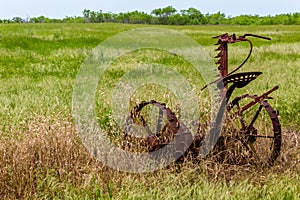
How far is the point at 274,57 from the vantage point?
14859 mm

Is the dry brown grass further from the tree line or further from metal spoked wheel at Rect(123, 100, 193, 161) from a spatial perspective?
the tree line

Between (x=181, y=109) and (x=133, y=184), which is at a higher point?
(x=181, y=109)

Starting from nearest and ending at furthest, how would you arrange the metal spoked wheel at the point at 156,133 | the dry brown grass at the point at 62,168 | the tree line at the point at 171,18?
1. the dry brown grass at the point at 62,168
2. the metal spoked wheel at the point at 156,133
3. the tree line at the point at 171,18

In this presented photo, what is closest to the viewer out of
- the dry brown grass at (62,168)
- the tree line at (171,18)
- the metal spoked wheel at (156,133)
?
the dry brown grass at (62,168)

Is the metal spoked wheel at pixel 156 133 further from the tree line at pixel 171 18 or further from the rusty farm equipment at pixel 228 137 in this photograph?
the tree line at pixel 171 18

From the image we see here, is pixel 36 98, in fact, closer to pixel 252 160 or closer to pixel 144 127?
pixel 144 127

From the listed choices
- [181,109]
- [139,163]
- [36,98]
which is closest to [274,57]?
[36,98]

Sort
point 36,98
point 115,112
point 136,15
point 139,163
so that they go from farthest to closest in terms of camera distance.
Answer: point 136,15 < point 36,98 < point 115,112 < point 139,163

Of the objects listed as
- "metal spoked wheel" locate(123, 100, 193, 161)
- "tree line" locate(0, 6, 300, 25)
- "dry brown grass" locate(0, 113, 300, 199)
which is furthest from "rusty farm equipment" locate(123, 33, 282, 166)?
"tree line" locate(0, 6, 300, 25)

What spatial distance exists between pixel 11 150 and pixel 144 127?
1382mm

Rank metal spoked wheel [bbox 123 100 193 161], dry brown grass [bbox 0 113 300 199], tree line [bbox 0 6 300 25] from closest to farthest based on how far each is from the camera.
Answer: dry brown grass [bbox 0 113 300 199] < metal spoked wheel [bbox 123 100 193 161] < tree line [bbox 0 6 300 25]

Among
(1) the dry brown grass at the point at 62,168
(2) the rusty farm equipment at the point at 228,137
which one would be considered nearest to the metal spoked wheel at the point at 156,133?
(2) the rusty farm equipment at the point at 228,137

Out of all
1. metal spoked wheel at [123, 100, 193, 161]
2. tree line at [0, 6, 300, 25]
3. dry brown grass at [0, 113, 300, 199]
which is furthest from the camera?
tree line at [0, 6, 300, 25]

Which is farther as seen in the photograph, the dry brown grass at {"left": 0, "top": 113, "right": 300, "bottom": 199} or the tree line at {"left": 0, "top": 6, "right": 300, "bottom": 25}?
the tree line at {"left": 0, "top": 6, "right": 300, "bottom": 25}
